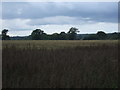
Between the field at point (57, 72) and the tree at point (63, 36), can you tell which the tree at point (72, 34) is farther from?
the field at point (57, 72)

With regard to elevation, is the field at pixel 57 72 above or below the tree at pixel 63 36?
below

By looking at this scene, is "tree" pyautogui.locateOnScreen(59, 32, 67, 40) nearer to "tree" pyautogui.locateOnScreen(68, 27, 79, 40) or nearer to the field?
"tree" pyautogui.locateOnScreen(68, 27, 79, 40)

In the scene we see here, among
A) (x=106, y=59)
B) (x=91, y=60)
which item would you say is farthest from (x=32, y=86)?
(x=106, y=59)

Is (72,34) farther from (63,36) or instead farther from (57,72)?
(57,72)

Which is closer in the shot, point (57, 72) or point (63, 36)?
point (57, 72)

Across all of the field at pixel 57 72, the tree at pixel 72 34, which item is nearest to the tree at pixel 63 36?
the tree at pixel 72 34

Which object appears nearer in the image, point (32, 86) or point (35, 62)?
point (32, 86)

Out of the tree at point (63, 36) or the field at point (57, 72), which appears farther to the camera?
the tree at point (63, 36)

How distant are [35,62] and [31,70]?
3.22ft

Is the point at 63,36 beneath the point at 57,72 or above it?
above

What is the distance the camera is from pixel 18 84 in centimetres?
696

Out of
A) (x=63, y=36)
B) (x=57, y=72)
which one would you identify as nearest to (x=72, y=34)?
(x=63, y=36)

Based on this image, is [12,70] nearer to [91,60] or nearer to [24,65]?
[24,65]

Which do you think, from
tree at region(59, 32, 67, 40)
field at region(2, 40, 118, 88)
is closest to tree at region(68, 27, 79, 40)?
tree at region(59, 32, 67, 40)
